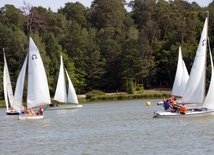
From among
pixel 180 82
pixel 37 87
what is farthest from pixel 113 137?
pixel 180 82

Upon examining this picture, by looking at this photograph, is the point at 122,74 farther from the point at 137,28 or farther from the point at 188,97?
the point at 188,97

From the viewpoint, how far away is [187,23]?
96.8m

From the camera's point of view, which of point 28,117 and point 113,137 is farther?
point 28,117

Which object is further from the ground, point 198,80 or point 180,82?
point 180,82

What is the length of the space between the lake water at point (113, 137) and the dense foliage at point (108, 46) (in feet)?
145

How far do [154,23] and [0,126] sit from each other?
6377 centimetres

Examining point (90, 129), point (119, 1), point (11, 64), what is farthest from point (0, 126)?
point (119, 1)

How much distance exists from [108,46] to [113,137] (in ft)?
209

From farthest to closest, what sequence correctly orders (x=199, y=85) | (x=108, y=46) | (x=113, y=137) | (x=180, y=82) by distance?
(x=108, y=46), (x=180, y=82), (x=199, y=85), (x=113, y=137)

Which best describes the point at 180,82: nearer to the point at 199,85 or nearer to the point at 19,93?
the point at 199,85

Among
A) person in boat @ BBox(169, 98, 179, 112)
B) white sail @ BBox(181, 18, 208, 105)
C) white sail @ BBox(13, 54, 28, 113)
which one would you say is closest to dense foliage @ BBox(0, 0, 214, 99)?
white sail @ BBox(13, 54, 28, 113)

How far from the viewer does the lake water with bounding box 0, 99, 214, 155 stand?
85.8ft

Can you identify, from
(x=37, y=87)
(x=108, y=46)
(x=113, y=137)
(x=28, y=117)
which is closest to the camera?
(x=113, y=137)

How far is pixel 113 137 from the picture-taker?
30.7 metres
